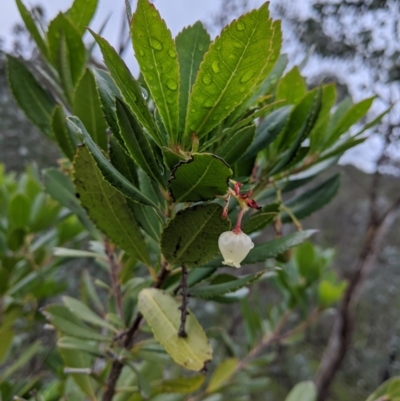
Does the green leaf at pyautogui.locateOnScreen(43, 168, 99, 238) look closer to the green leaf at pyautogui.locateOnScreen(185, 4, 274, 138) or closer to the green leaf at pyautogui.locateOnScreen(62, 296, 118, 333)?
the green leaf at pyautogui.locateOnScreen(62, 296, 118, 333)

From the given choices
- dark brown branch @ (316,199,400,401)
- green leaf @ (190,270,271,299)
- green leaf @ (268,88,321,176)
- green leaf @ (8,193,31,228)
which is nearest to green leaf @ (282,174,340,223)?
green leaf @ (268,88,321,176)

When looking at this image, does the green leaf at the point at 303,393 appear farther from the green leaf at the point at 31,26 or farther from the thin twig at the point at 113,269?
the green leaf at the point at 31,26

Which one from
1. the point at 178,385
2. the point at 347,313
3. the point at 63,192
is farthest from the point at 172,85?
the point at 347,313

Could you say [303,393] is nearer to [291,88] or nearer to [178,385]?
[178,385]

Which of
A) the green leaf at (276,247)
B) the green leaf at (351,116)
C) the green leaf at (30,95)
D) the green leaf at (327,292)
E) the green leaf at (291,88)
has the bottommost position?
the green leaf at (327,292)

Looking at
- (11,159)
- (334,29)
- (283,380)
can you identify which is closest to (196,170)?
(11,159)

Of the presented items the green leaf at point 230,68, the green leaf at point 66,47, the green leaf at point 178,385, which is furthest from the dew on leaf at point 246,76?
the green leaf at point 178,385
